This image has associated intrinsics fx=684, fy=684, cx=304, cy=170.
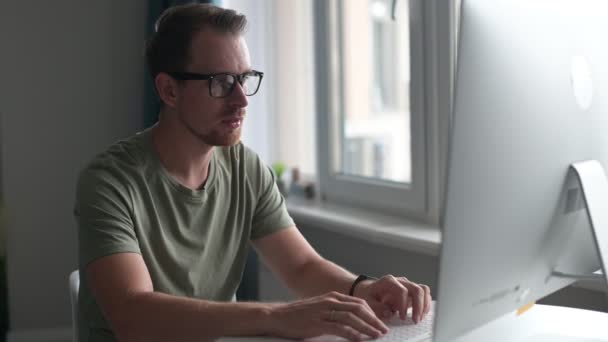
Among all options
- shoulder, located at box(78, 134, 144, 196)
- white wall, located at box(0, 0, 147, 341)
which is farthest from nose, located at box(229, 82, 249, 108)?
white wall, located at box(0, 0, 147, 341)

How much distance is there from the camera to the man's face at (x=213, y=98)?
1.53 m

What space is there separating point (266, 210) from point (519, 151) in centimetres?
94

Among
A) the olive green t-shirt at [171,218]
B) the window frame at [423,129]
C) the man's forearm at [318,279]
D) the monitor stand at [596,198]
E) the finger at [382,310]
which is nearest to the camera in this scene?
the monitor stand at [596,198]

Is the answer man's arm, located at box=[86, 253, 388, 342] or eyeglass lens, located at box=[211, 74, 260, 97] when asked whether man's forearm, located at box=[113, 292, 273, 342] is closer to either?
man's arm, located at box=[86, 253, 388, 342]

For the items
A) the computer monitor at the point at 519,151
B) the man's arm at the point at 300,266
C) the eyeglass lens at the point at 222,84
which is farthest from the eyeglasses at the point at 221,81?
the computer monitor at the point at 519,151

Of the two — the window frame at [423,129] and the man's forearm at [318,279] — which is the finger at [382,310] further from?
the window frame at [423,129]

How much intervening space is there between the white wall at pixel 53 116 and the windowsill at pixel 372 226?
1.17 metres

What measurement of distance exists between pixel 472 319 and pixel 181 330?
557 mm

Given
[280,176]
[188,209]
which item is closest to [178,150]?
[188,209]

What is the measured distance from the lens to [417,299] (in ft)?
3.86

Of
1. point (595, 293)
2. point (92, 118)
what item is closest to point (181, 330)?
point (595, 293)

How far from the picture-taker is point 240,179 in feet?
5.42

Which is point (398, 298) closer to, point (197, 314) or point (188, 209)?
point (197, 314)

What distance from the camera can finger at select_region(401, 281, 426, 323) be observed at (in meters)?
1.16
